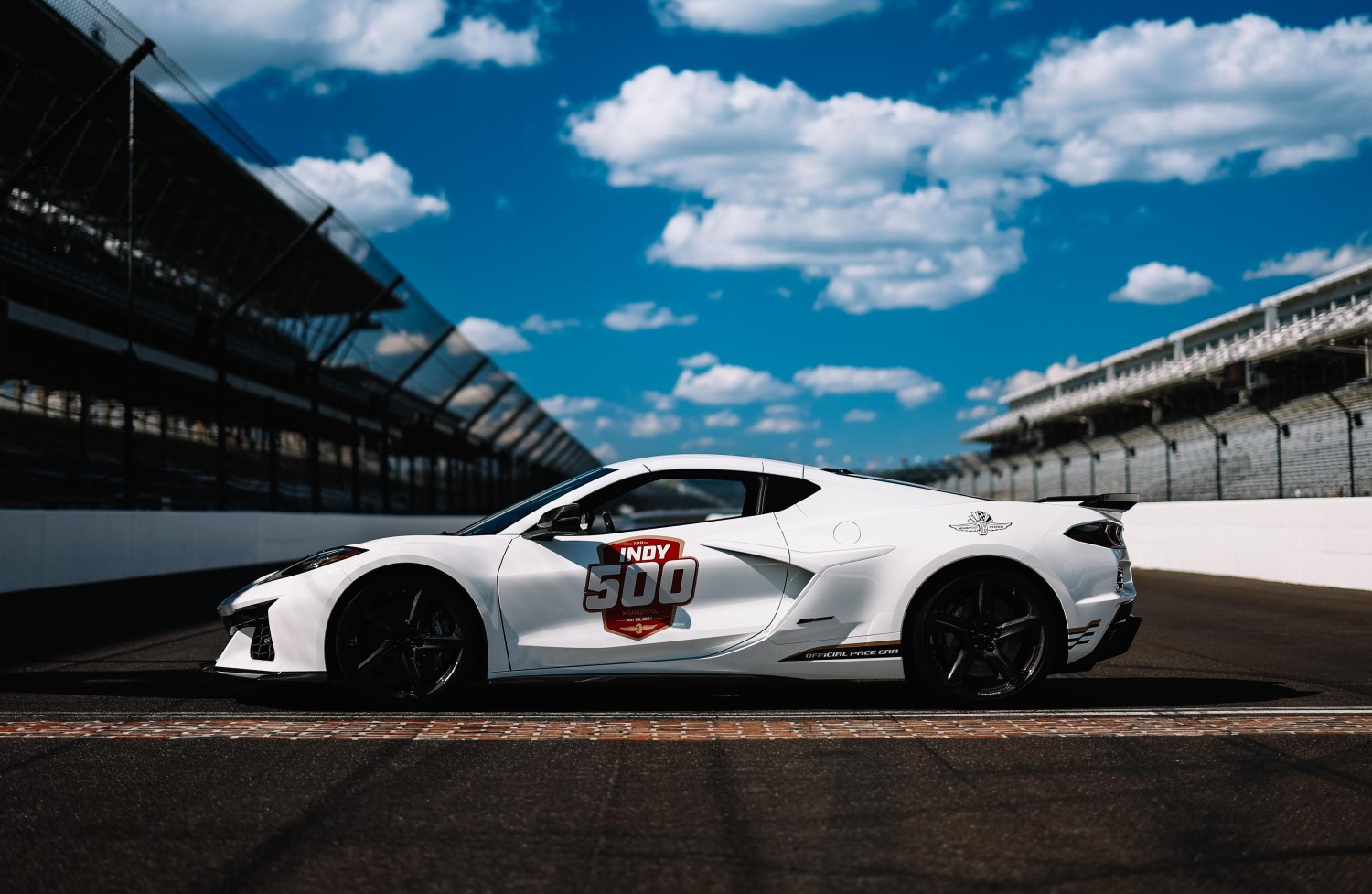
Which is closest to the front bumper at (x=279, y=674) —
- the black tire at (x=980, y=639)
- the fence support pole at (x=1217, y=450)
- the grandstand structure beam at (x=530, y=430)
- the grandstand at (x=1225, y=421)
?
the black tire at (x=980, y=639)

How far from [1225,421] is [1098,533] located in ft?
106

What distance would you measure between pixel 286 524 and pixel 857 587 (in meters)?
17.4

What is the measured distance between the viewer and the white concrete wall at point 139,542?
13.7m

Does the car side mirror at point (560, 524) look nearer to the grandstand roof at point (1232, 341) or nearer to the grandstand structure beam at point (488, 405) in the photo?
the grandstand structure beam at point (488, 405)

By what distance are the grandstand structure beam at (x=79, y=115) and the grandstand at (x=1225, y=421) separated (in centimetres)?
1647

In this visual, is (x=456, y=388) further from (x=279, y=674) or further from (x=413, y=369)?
(x=279, y=674)

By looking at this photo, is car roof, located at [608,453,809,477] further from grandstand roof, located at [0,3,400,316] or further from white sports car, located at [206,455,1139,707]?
grandstand roof, located at [0,3,400,316]

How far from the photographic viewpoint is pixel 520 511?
6102 millimetres

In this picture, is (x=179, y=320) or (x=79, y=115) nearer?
(x=79, y=115)

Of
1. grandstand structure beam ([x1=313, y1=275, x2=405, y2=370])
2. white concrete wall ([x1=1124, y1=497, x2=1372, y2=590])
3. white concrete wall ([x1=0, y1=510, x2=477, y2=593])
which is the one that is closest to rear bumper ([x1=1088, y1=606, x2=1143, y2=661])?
white concrete wall ([x1=0, y1=510, x2=477, y2=593])

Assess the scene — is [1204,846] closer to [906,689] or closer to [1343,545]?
[906,689]

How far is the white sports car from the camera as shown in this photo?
5.75 metres

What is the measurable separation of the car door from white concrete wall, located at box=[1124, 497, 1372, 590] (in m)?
11.1

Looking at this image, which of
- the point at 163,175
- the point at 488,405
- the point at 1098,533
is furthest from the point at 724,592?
the point at 488,405
